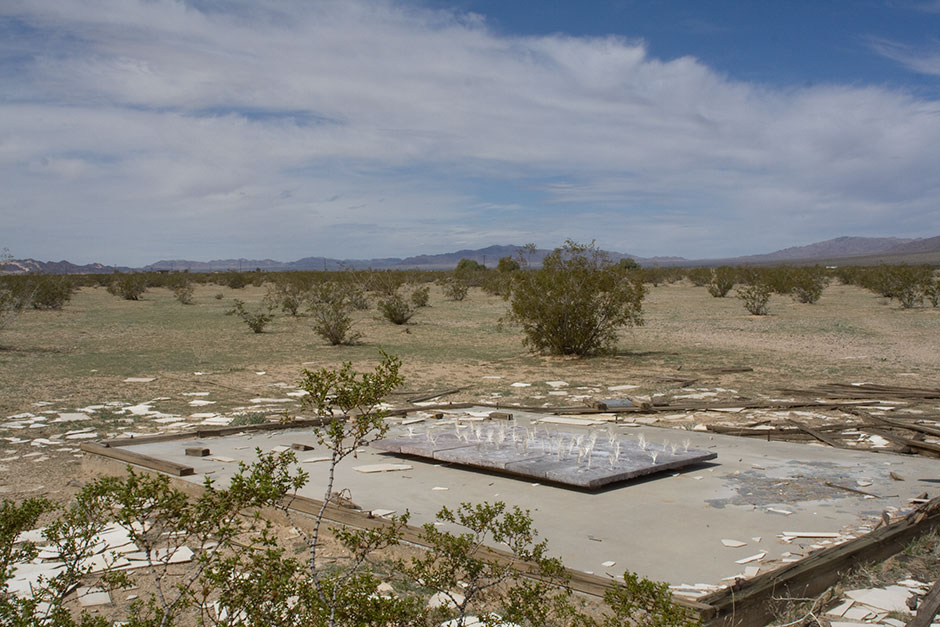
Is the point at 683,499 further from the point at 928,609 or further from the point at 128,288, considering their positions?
the point at 128,288

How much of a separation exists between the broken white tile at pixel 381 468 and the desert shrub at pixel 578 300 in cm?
1066

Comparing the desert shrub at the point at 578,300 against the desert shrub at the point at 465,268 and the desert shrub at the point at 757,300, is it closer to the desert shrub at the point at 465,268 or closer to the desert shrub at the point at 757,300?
the desert shrub at the point at 757,300

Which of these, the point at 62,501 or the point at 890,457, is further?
the point at 890,457

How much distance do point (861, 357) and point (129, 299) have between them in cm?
3855

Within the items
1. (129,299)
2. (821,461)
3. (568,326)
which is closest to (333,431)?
(821,461)

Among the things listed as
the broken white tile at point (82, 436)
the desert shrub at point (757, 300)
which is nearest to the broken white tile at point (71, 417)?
the broken white tile at point (82, 436)

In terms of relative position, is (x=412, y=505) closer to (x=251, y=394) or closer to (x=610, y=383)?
(x=251, y=394)

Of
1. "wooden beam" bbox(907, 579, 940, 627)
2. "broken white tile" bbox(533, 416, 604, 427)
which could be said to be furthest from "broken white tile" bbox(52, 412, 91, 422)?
"wooden beam" bbox(907, 579, 940, 627)

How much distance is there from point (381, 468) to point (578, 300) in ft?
35.8

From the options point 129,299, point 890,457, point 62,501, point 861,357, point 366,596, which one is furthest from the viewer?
point 129,299

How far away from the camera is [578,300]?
17.6 meters

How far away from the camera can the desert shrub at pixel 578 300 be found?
17.5 meters

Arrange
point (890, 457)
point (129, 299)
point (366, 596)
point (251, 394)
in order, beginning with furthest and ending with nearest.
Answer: point (129, 299) < point (251, 394) < point (890, 457) < point (366, 596)

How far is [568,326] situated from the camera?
17.7 m
